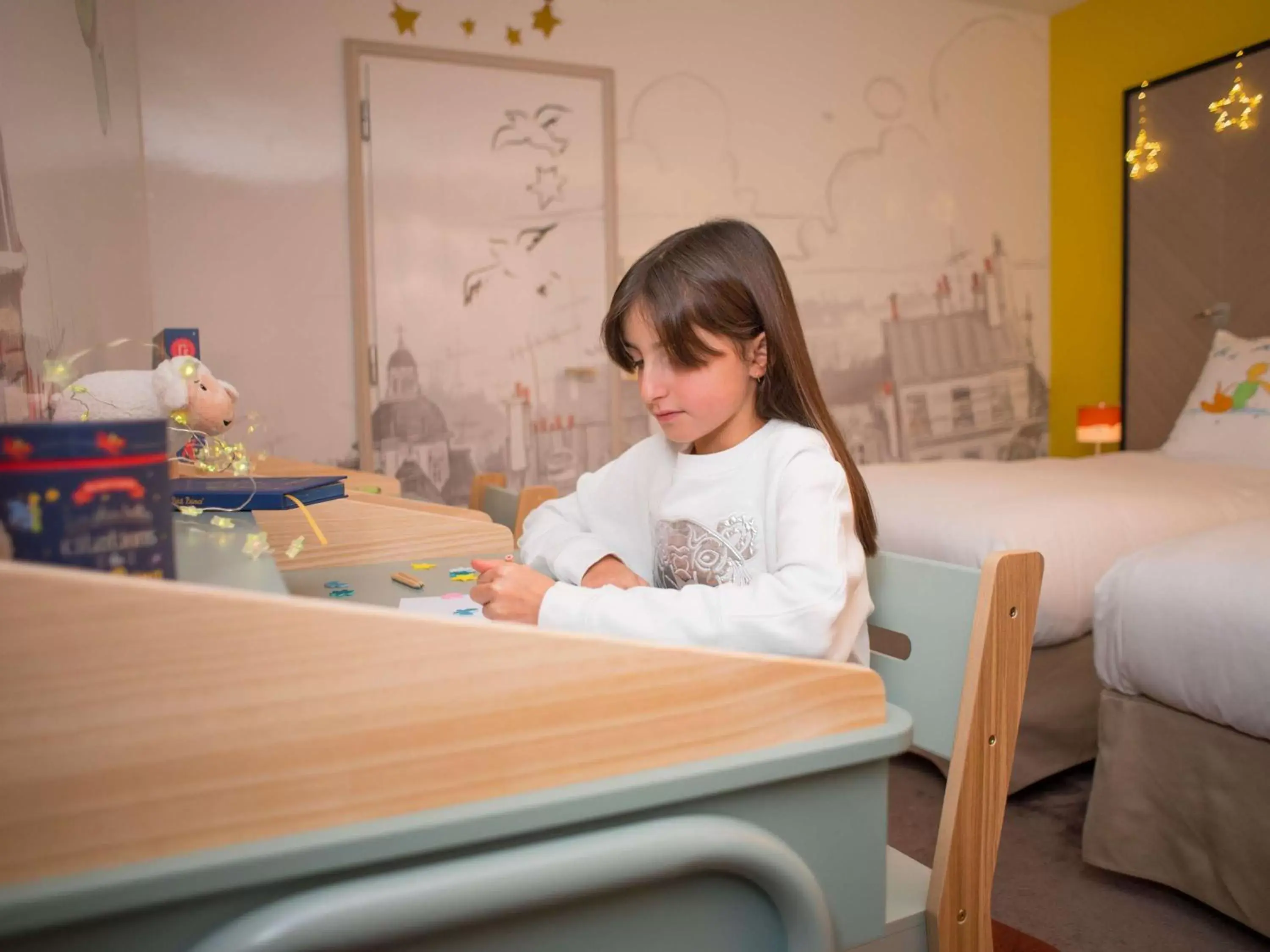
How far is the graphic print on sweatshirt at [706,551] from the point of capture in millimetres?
970

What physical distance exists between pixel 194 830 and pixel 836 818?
389 millimetres

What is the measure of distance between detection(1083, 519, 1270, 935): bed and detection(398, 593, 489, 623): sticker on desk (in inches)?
45.6

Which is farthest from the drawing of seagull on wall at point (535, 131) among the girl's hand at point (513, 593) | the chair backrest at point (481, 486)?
the girl's hand at point (513, 593)

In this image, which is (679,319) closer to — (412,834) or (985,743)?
(985,743)

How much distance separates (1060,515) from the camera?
1945mm

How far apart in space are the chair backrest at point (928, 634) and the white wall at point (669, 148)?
245cm

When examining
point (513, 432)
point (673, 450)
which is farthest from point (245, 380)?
point (673, 450)

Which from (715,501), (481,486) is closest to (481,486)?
(481,486)

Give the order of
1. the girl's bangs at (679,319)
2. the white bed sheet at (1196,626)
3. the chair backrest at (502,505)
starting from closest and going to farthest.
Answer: the girl's bangs at (679,319), the white bed sheet at (1196,626), the chair backrest at (502,505)

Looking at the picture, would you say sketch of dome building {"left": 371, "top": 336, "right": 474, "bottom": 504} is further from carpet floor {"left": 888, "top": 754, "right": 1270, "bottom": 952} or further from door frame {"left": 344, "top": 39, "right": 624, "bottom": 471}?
carpet floor {"left": 888, "top": 754, "right": 1270, "bottom": 952}

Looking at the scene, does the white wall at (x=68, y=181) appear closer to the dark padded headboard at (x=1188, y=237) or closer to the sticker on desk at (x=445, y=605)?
the sticker on desk at (x=445, y=605)

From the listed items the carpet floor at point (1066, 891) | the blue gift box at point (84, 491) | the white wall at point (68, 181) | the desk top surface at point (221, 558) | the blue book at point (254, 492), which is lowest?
the carpet floor at point (1066, 891)

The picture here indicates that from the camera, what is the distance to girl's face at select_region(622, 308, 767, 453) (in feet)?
3.14

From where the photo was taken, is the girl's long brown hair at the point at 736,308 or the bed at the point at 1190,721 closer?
the girl's long brown hair at the point at 736,308
